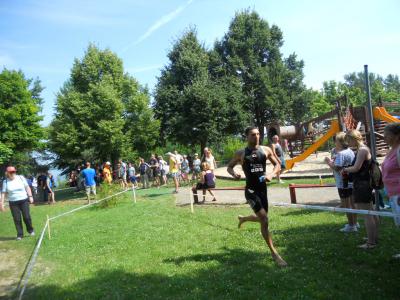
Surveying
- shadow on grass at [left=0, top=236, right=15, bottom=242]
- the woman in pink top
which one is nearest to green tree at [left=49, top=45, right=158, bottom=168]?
shadow on grass at [left=0, top=236, right=15, bottom=242]

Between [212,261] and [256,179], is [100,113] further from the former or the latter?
[256,179]

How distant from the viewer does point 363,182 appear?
5.80 metres

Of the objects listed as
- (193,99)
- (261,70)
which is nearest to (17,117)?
(193,99)

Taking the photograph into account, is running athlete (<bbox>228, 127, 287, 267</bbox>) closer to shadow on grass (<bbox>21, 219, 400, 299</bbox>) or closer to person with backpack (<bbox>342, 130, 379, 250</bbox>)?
shadow on grass (<bbox>21, 219, 400, 299</bbox>)

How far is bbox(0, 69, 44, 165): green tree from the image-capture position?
35.9 meters

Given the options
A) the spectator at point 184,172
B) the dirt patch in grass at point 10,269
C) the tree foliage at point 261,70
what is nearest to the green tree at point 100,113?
the spectator at point 184,172

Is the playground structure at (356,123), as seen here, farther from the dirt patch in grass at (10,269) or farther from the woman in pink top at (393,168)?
the dirt patch in grass at (10,269)

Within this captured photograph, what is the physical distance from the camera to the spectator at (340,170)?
268 inches

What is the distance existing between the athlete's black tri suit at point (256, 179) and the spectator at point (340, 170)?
5.63 feet

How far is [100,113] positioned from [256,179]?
26281 mm

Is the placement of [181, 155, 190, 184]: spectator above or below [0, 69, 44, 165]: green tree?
below

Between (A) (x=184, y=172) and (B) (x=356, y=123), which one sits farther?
(A) (x=184, y=172)

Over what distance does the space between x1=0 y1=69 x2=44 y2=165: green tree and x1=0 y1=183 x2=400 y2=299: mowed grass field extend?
2927 cm

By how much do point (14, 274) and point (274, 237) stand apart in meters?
5.18
